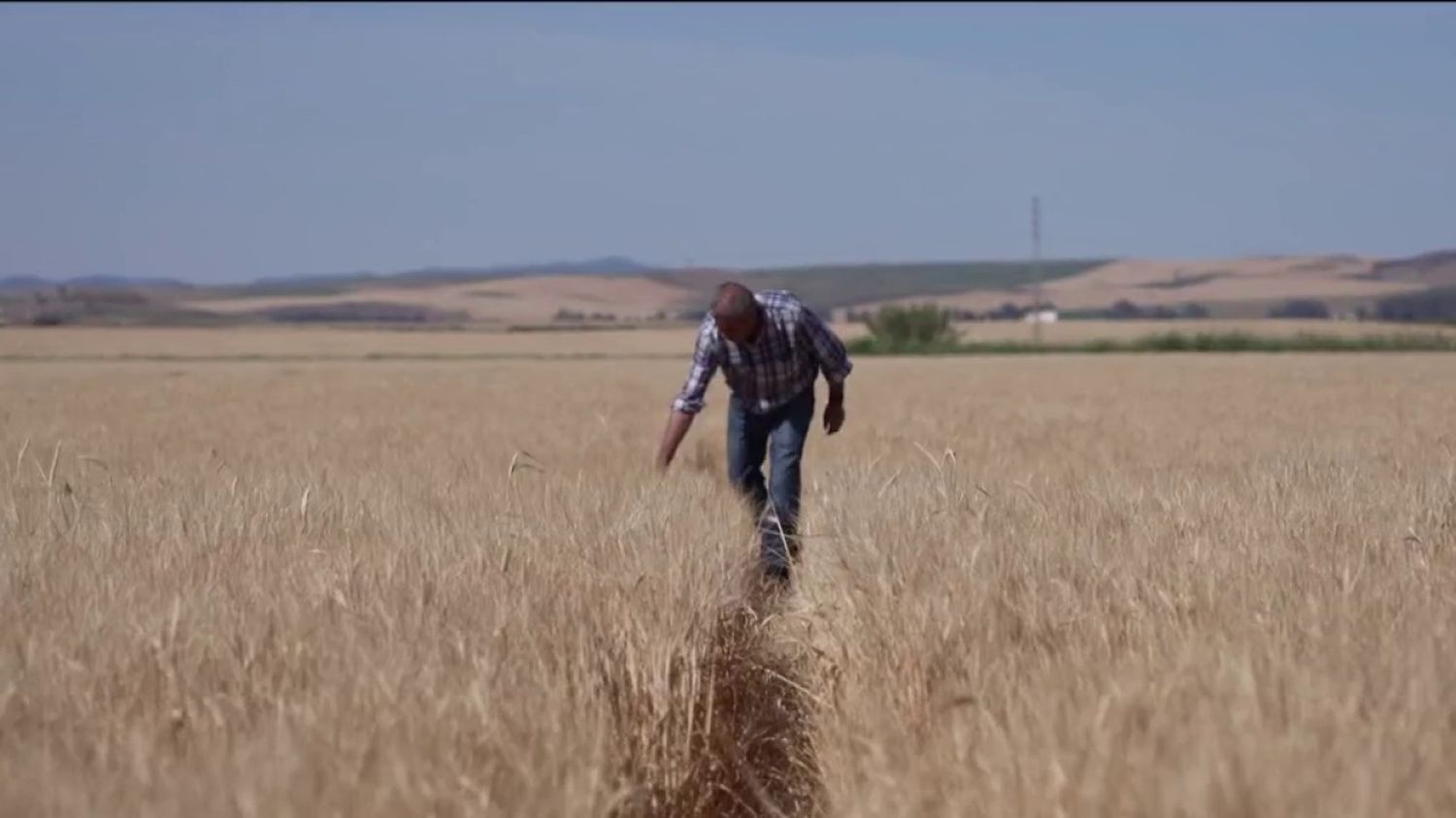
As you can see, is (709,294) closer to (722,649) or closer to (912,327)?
(912,327)

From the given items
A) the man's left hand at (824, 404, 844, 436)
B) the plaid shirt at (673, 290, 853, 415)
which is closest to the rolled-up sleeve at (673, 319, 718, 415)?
the plaid shirt at (673, 290, 853, 415)

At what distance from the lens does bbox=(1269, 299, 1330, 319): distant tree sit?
8979cm

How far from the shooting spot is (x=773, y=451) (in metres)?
9.29

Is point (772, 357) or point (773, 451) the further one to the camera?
point (773, 451)

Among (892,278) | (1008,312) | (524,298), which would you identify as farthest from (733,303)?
(892,278)

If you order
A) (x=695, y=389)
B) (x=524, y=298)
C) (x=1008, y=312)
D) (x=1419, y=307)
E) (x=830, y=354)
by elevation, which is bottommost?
(x=1008, y=312)

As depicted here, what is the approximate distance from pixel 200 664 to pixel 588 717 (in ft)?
3.13

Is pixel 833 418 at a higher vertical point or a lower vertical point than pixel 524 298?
higher

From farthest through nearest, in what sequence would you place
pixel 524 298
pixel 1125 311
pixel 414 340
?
pixel 524 298
pixel 1125 311
pixel 414 340

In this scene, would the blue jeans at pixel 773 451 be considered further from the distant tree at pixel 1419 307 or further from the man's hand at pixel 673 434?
the distant tree at pixel 1419 307

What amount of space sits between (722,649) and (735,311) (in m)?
2.69

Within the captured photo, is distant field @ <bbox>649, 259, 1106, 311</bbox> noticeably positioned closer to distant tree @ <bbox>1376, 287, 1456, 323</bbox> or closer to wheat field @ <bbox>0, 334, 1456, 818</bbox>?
distant tree @ <bbox>1376, 287, 1456, 323</bbox>

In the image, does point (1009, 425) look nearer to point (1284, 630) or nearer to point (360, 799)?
point (1284, 630)

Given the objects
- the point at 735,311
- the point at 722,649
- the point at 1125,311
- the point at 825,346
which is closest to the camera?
the point at 722,649
